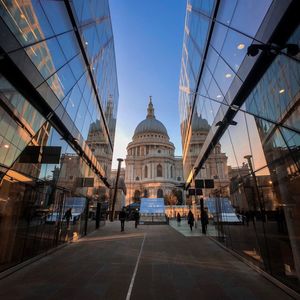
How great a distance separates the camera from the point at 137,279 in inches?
238

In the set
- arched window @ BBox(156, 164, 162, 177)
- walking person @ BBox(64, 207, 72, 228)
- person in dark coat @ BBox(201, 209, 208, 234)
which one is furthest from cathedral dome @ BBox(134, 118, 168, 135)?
walking person @ BBox(64, 207, 72, 228)

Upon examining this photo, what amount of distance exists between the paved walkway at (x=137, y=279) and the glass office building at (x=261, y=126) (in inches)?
37.3

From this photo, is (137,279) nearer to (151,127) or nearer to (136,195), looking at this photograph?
(136,195)

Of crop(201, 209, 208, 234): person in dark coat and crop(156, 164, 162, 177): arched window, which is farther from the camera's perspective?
crop(156, 164, 162, 177): arched window

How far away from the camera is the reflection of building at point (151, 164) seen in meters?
97.8

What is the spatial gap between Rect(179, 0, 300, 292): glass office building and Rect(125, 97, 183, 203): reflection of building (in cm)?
8383

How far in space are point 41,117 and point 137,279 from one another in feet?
23.9

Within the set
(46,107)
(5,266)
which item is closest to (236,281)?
(5,266)

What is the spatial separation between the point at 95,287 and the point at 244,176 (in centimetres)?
669

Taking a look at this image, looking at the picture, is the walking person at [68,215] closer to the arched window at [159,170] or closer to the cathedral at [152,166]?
the cathedral at [152,166]

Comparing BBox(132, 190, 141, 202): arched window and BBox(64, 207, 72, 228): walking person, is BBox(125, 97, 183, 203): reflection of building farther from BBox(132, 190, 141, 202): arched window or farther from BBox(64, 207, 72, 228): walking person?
BBox(64, 207, 72, 228): walking person

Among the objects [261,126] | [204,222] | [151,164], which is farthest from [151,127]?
[261,126]

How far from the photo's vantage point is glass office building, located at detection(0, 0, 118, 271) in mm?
6568

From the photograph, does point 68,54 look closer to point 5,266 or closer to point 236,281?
point 5,266
